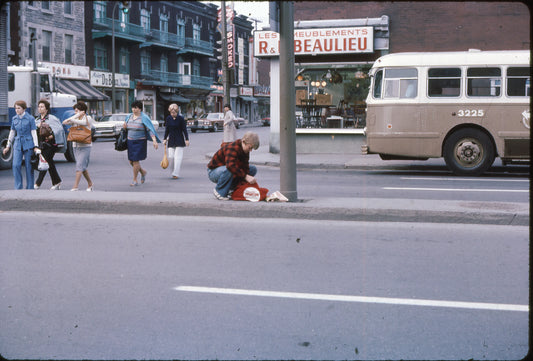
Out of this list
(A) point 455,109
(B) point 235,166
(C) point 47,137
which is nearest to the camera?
(B) point 235,166

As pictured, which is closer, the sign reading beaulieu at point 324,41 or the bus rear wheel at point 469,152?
the bus rear wheel at point 469,152

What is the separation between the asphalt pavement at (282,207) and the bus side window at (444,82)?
268 inches

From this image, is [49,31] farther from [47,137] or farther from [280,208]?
[280,208]

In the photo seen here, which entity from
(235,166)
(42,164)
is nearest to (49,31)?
(42,164)

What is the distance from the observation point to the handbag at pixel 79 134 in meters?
11.4

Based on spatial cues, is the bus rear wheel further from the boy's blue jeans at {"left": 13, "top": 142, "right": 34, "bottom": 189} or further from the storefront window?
the boy's blue jeans at {"left": 13, "top": 142, "right": 34, "bottom": 189}

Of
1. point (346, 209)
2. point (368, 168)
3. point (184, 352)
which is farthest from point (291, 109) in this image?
point (368, 168)

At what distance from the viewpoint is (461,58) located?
601 inches

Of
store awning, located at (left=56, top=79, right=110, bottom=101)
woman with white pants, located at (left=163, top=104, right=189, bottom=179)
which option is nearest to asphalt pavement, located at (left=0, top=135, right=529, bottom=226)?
woman with white pants, located at (left=163, top=104, right=189, bottom=179)

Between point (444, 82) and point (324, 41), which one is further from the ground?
point (324, 41)

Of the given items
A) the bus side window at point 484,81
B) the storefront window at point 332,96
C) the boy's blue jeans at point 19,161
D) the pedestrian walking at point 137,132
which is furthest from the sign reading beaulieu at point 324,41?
the boy's blue jeans at point 19,161

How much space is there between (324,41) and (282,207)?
48.0 feet

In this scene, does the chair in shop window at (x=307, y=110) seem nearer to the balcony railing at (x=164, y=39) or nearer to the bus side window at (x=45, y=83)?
the bus side window at (x=45, y=83)

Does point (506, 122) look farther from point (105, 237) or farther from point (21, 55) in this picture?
point (21, 55)
